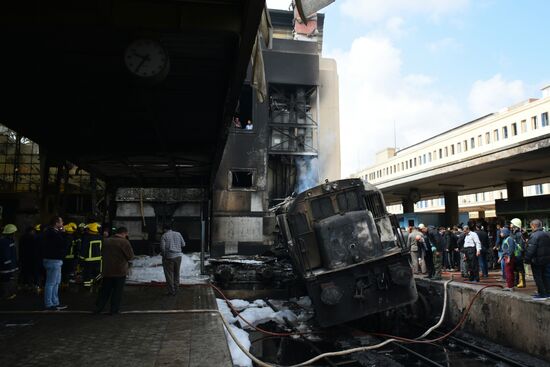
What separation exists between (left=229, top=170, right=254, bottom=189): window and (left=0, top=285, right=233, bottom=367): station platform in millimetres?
13341

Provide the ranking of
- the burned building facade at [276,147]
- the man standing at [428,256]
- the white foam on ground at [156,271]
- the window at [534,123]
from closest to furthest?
the man standing at [428,256] → the white foam on ground at [156,271] → the burned building facade at [276,147] → the window at [534,123]

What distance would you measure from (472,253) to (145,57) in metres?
9.86

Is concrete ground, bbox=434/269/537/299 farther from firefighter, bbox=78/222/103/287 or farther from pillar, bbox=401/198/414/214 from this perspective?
pillar, bbox=401/198/414/214

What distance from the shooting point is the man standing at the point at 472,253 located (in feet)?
37.8

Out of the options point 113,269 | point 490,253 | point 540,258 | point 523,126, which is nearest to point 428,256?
point 490,253

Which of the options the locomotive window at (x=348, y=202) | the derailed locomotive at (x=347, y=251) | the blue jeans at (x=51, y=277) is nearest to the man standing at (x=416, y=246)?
the derailed locomotive at (x=347, y=251)

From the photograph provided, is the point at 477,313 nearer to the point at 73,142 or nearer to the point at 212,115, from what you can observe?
the point at 212,115

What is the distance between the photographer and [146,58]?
7.31 meters

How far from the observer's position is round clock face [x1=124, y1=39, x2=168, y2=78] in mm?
7293

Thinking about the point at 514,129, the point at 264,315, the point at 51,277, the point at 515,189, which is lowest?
the point at 264,315

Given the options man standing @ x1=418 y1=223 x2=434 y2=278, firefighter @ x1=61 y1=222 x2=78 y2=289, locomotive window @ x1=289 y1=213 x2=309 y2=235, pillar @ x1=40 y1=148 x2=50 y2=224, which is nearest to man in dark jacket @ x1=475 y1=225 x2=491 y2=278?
man standing @ x1=418 y1=223 x2=434 y2=278

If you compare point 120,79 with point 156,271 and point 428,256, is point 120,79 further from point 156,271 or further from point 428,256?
point 428,256

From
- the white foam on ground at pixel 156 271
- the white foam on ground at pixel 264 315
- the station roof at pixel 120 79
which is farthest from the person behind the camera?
the white foam on ground at pixel 156 271

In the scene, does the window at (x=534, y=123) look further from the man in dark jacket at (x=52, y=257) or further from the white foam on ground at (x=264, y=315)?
the man in dark jacket at (x=52, y=257)
